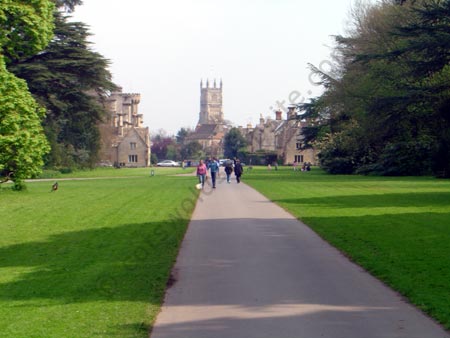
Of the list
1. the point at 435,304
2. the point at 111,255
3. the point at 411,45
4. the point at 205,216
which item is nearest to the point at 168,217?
the point at 205,216

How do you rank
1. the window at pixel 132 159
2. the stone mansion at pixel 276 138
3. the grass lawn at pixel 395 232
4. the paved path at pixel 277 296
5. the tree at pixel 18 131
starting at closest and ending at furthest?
the paved path at pixel 277 296, the grass lawn at pixel 395 232, the tree at pixel 18 131, the stone mansion at pixel 276 138, the window at pixel 132 159

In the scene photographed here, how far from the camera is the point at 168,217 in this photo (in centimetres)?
2323

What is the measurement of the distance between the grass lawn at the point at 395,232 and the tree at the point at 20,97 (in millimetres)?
10627

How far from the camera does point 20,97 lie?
96.8 ft

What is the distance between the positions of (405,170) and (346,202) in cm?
3042

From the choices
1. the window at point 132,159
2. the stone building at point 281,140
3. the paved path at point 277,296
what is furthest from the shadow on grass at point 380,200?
the window at point 132,159

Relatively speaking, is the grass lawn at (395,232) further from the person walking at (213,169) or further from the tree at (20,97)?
the tree at (20,97)

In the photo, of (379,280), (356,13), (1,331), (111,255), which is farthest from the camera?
(356,13)

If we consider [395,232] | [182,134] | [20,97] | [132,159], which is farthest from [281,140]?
[395,232]

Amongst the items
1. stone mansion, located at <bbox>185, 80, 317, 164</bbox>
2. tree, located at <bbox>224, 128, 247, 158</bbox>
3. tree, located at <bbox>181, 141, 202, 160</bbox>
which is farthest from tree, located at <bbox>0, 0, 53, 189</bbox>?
tree, located at <bbox>181, 141, 202, 160</bbox>

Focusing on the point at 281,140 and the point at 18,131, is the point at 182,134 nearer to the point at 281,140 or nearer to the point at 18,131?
the point at 281,140

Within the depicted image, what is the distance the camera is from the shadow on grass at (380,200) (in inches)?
1085

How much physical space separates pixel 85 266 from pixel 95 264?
29 cm

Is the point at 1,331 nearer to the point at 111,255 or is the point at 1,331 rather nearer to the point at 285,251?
the point at 111,255
